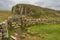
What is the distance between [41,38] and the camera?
1235 inches

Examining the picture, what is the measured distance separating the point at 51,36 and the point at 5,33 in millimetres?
8344

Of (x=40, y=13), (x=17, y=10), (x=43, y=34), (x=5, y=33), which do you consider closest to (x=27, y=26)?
(x=43, y=34)

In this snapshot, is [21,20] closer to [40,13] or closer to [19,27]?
[19,27]

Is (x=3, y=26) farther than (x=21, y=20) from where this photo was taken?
No

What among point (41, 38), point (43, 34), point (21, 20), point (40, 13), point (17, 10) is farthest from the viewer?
point (17, 10)

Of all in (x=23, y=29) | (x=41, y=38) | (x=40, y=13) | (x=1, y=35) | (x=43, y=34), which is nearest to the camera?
(x=1, y=35)

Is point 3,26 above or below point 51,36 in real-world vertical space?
above

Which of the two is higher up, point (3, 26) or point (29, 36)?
point (3, 26)

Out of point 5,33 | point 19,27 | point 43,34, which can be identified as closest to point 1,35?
point 5,33

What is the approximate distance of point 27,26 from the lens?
4000 cm

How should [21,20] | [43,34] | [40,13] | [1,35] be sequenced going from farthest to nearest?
[40,13], [21,20], [43,34], [1,35]

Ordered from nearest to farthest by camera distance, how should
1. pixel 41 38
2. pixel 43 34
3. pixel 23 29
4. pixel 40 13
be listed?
pixel 41 38 < pixel 43 34 < pixel 23 29 < pixel 40 13

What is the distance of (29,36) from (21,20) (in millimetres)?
10234

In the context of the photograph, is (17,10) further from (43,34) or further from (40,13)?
(43,34)
